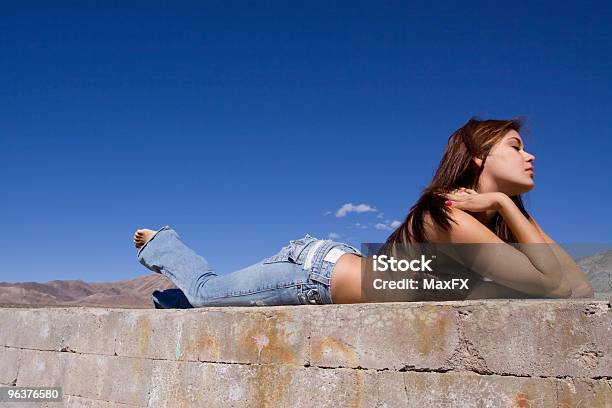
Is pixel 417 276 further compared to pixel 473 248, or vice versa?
pixel 417 276

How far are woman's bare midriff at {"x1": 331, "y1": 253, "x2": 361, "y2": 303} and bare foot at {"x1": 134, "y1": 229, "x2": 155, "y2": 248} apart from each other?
57.3 inches

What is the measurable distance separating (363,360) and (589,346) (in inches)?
38.1

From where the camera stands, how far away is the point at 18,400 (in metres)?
4.43

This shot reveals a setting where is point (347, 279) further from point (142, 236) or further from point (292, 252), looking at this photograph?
point (142, 236)

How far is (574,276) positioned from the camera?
9.00ft

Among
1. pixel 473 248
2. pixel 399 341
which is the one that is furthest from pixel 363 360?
pixel 473 248

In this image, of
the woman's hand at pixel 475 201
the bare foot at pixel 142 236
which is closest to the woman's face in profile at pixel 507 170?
the woman's hand at pixel 475 201

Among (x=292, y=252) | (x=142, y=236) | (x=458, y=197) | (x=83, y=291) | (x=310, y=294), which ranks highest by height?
(x=83, y=291)

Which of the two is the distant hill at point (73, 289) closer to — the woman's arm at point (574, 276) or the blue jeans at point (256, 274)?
the blue jeans at point (256, 274)

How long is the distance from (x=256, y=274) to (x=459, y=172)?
1242 mm

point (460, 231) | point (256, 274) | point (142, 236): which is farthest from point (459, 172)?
point (142, 236)

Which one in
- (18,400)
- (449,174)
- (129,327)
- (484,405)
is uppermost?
(449,174)

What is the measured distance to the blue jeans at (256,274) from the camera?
2.97 m

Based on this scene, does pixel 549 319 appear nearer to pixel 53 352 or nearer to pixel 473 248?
pixel 473 248
